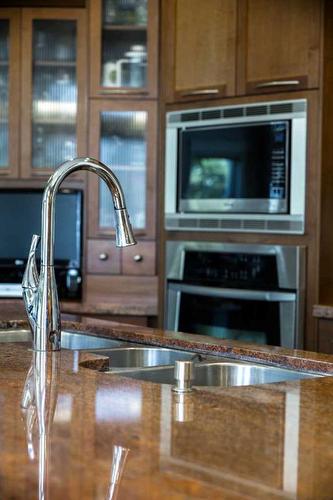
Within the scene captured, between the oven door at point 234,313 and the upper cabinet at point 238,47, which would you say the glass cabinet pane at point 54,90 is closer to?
the upper cabinet at point 238,47

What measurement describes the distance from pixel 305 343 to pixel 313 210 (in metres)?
0.56

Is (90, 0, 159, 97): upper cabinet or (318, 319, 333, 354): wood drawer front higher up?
(90, 0, 159, 97): upper cabinet

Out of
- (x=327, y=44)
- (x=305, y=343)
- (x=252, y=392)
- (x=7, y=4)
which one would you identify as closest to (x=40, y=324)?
(x=252, y=392)

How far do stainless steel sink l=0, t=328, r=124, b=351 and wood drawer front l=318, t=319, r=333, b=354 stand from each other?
1.33 metres

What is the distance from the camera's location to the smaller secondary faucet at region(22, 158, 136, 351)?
1.71 metres

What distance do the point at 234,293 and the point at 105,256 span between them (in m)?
0.77

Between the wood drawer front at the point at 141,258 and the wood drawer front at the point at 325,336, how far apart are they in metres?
0.99

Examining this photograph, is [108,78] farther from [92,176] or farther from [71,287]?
[71,287]

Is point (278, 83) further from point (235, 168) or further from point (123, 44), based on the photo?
point (123, 44)

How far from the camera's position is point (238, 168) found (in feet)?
11.8

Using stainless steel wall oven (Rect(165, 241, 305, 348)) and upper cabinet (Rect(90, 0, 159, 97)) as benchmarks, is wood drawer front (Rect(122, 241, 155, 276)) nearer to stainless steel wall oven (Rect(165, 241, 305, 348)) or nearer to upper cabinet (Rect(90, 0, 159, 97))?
stainless steel wall oven (Rect(165, 241, 305, 348))

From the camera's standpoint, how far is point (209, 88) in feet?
12.1

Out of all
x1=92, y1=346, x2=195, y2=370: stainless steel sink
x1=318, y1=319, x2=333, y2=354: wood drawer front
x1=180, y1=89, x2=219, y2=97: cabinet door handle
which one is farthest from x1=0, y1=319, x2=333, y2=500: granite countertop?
x1=180, y1=89, x2=219, y2=97: cabinet door handle

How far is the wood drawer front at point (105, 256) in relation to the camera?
4.01 metres
